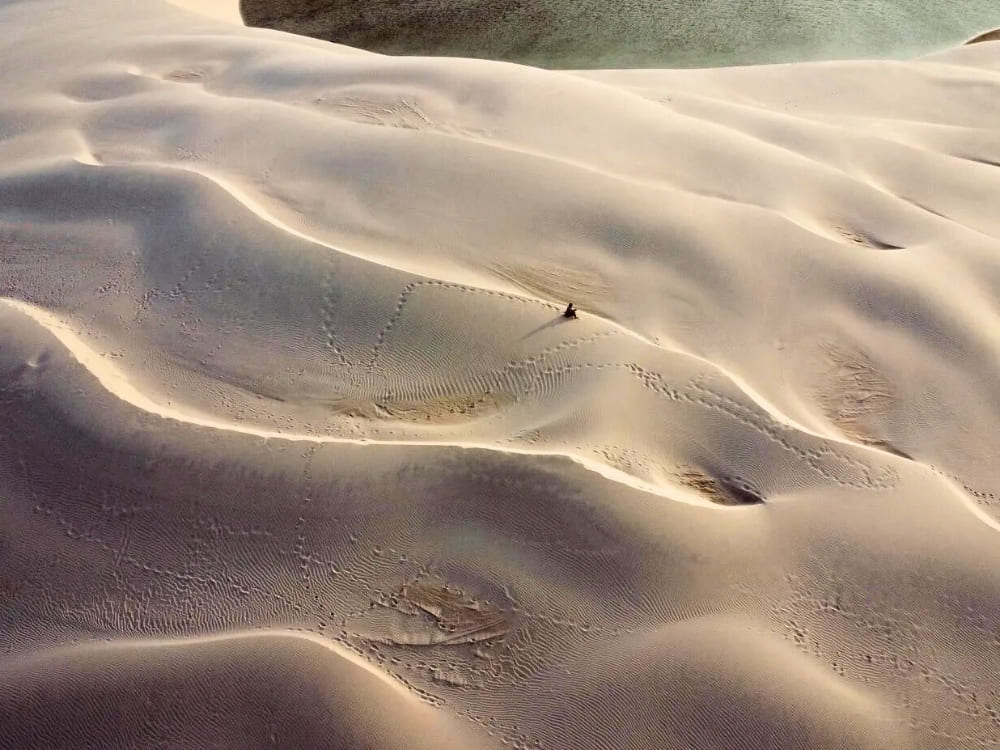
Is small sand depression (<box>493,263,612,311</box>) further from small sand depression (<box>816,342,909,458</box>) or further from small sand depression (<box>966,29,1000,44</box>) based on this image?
small sand depression (<box>966,29,1000,44</box>)

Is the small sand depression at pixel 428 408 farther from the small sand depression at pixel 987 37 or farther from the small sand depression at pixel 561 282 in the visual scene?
the small sand depression at pixel 987 37

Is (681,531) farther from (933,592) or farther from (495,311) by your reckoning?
(495,311)

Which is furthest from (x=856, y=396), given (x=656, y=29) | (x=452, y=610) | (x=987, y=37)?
(x=987, y=37)

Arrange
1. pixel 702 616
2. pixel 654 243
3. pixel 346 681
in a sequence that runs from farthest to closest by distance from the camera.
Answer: pixel 654 243
pixel 702 616
pixel 346 681

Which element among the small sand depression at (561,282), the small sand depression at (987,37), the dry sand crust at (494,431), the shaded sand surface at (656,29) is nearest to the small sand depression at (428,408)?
the dry sand crust at (494,431)

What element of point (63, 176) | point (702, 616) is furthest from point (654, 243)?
point (63, 176)
